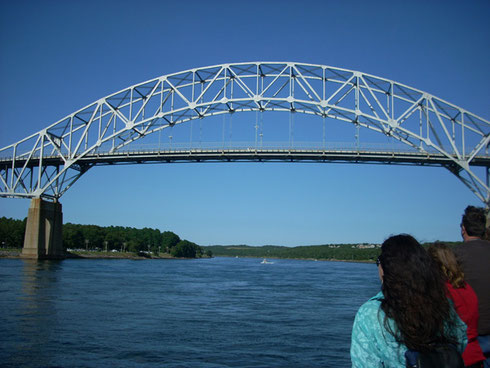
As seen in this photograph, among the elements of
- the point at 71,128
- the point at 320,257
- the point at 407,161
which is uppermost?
the point at 71,128

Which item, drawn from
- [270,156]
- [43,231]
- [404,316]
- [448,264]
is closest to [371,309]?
[404,316]

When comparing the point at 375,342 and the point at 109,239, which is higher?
the point at 109,239

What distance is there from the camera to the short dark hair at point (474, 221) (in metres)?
4.25

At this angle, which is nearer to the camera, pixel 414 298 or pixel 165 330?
pixel 414 298

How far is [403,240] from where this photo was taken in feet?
9.21

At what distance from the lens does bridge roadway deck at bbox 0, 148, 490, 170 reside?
45531mm

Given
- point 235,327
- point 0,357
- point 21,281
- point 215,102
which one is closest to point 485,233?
point 0,357

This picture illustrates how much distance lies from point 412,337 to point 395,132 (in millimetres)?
44428

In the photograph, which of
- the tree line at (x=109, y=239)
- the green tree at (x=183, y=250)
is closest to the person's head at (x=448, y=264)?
the tree line at (x=109, y=239)

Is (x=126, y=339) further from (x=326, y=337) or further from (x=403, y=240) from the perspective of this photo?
(x=403, y=240)

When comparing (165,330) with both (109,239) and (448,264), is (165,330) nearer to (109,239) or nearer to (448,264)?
(448,264)

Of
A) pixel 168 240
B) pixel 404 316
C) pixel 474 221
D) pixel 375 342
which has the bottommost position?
pixel 375 342

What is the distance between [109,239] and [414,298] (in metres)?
115

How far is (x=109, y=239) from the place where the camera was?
112125 millimetres
